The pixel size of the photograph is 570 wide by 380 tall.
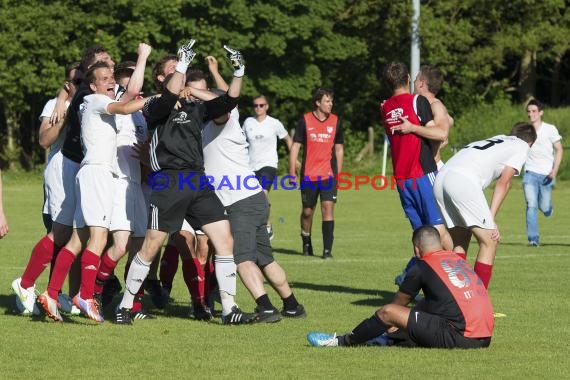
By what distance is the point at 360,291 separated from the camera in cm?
1271

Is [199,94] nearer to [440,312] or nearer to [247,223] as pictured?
[247,223]

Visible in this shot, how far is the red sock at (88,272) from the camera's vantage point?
1024cm

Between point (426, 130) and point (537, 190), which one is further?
point (537, 190)

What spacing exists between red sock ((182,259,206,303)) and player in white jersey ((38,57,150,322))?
2.98ft

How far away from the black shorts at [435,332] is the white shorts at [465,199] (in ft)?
6.55

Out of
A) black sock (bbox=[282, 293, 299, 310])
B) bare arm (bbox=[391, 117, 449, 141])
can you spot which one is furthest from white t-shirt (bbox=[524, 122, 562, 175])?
black sock (bbox=[282, 293, 299, 310])

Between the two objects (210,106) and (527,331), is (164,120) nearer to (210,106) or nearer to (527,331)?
(210,106)

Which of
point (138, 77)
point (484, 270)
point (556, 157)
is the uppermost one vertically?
point (138, 77)

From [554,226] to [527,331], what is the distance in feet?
40.5

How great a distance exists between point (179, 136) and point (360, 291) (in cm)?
348

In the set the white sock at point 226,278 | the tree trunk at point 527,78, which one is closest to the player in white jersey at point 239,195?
the white sock at point 226,278

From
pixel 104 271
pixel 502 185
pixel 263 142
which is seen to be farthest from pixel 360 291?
pixel 263 142

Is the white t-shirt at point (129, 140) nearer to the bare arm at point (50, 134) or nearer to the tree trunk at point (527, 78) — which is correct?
the bare arm at point (50, 134)

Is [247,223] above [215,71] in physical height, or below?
below
